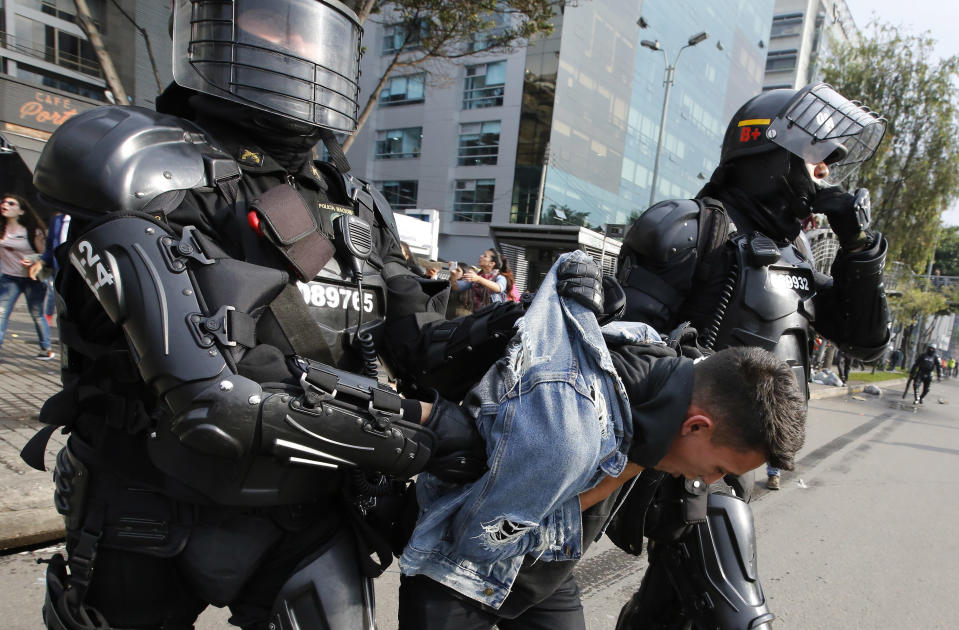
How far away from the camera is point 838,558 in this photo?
12.4ft

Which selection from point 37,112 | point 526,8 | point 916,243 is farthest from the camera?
point 916,243

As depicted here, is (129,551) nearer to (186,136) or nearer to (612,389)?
(186,136)

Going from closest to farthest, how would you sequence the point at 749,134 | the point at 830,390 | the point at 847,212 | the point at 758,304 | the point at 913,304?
1. the point at 758,304
2. the point at 847,212
3. the point at 749,134
4. the point at 830,390
5. the point at 913,304

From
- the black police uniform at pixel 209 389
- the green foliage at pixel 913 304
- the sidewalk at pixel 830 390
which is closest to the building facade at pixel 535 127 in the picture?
the green foliage at pixel 913 304

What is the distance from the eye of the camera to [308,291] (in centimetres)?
134

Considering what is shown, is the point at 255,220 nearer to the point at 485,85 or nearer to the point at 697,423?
the point at 697,423

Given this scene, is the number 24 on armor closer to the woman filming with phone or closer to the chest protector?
the chest protector

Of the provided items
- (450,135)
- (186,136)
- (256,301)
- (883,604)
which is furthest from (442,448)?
(450,135)

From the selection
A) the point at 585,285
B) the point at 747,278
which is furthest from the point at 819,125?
the point at 585,285

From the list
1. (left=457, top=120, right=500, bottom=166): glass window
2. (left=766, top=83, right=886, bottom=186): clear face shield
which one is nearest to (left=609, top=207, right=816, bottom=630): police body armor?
(left=766, top=83, right=886, bottom=186): clear face shield

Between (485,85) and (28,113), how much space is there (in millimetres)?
17771

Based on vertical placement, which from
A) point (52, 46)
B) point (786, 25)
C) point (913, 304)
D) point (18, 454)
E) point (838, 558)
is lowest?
point (838, 558)

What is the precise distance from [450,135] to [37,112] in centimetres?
1712

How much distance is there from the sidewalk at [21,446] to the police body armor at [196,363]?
3.60 ft
